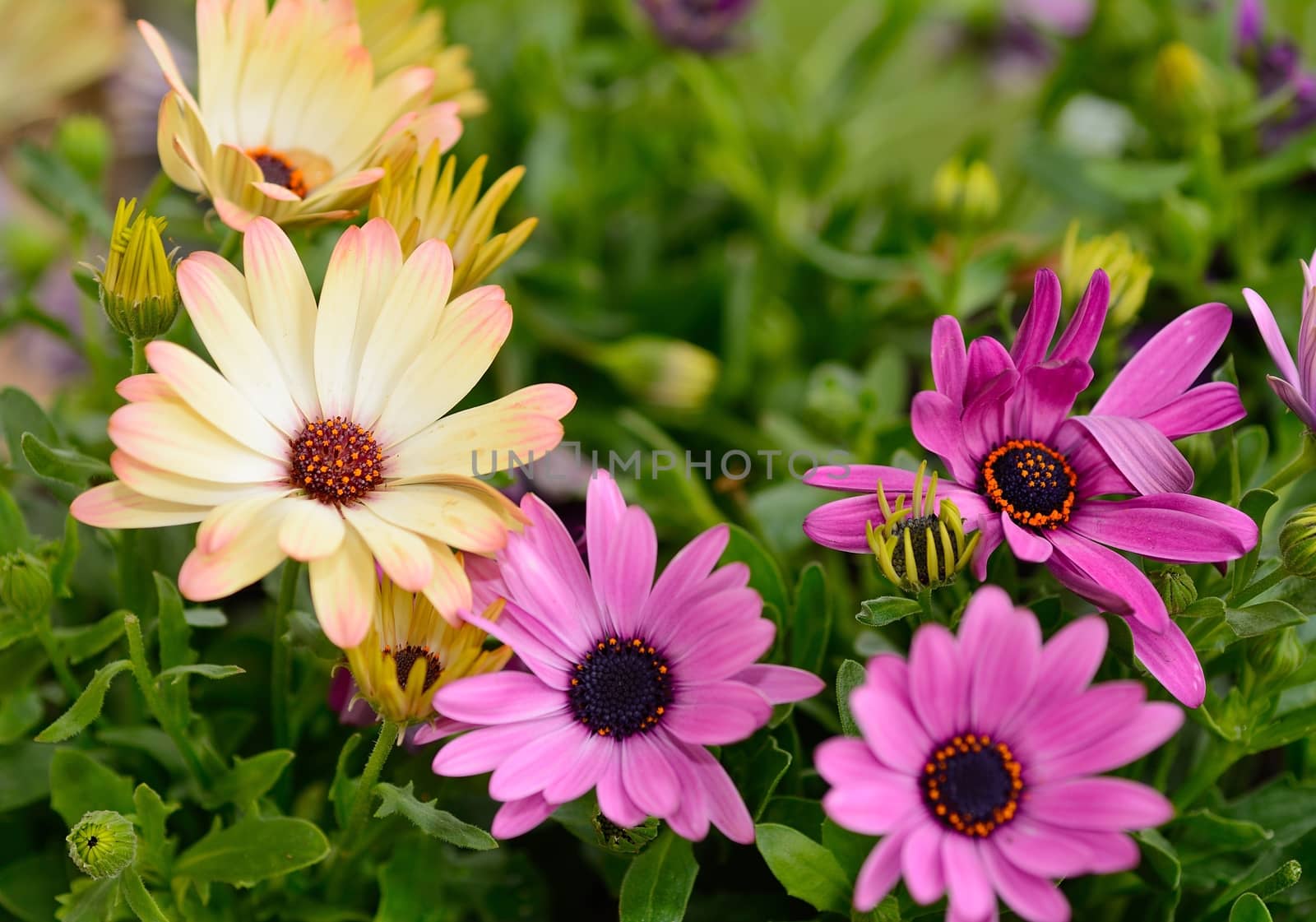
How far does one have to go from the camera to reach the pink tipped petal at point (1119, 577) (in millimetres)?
364

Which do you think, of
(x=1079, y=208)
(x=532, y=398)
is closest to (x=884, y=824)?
(x=532, y=398)

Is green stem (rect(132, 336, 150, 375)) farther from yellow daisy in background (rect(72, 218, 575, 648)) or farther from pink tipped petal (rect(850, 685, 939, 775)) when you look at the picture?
pink tipped petal (rect(850, 685, 939, 775))

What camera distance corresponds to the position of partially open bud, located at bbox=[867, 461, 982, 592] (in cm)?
36

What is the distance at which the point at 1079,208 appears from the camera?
2.54ft

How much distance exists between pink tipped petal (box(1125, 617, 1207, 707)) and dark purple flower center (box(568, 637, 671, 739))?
0.16m

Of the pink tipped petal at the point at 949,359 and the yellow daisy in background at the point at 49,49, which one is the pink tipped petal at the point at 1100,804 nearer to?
the pink tipped petal at the point at 949,359

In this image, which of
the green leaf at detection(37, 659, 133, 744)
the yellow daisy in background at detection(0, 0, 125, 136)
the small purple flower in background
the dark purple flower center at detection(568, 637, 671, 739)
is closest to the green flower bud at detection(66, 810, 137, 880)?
the green leaf at detection(37, 659, 133, 744)

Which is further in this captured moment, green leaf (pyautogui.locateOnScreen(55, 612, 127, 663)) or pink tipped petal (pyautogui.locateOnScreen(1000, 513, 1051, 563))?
green leaf (pyautogui.locateOnScreen(55, 612, 127, 663))

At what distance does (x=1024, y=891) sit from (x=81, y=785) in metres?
0.34

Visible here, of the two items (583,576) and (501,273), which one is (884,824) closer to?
(583,576)

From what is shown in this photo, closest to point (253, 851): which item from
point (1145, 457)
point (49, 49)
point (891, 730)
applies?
point (891, 730)

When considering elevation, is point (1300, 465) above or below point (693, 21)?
below

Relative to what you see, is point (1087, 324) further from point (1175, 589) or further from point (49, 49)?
point (49, 49)

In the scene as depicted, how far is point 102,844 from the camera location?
1.22ft
